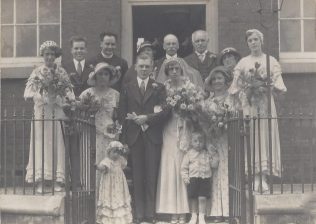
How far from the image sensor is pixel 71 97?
27.2 ft

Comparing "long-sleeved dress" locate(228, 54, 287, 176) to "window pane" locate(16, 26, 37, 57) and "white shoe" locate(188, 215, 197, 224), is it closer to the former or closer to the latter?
"white shoe" locate(188, 215, 197, 224)

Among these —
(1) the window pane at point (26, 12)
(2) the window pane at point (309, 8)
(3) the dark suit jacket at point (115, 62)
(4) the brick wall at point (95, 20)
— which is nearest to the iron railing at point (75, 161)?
(3) the dark suit jacket at point (115, 62)

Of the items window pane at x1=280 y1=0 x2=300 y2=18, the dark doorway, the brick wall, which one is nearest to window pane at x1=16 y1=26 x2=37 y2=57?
the brick wall

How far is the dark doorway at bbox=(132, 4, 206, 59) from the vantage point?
42.1ft

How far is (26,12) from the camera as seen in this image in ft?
38.4

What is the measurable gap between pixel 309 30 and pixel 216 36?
1594 mm

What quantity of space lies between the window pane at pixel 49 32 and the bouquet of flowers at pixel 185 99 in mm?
3850

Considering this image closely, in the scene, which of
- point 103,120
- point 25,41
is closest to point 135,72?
point 103,120

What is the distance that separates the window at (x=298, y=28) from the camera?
11516mm

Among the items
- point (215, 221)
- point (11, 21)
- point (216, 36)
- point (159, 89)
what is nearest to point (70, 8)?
point (11, 21)

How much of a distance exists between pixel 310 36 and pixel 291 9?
0.56m

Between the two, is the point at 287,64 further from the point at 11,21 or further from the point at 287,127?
the point at 11,21

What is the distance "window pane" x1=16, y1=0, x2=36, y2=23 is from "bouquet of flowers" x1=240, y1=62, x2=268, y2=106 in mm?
4649

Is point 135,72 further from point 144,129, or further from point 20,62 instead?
point 20,62
